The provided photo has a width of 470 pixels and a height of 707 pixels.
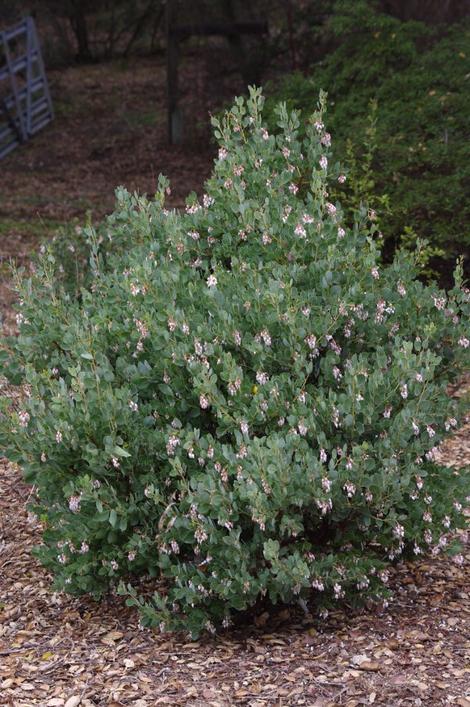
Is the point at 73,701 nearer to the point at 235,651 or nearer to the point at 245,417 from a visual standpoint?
the point at 235,651

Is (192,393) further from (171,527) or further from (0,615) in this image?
(0,615)

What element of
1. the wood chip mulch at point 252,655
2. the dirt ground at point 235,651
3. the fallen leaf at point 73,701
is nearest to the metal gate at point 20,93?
the dirt ground at point 235,651

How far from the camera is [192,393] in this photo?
3.37 metres

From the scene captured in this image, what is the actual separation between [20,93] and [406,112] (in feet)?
35.1

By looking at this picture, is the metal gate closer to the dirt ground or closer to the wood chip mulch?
the dirt ground

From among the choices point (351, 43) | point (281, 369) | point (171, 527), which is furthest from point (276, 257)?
point (351, 43)

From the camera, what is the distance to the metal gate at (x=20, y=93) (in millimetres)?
16062

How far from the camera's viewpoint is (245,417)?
125 inches

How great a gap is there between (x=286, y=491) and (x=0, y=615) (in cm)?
146

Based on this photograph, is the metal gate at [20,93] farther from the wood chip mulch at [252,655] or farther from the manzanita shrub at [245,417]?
the wood chip mulch at [252,655]

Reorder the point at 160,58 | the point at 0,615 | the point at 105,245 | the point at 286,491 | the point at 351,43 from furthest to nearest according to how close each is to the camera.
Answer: the point at 160,58
the point at 351,43
the point at 105,245
the point at 0,615
the point at 286,491

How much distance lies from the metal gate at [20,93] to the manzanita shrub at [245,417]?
41.1ft

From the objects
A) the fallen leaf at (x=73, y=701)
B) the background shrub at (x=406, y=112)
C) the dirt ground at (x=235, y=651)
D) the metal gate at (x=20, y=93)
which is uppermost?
the background shrub at (x=406, y=112)

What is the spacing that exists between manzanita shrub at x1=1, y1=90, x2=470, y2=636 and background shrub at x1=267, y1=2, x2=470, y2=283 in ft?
7.35
